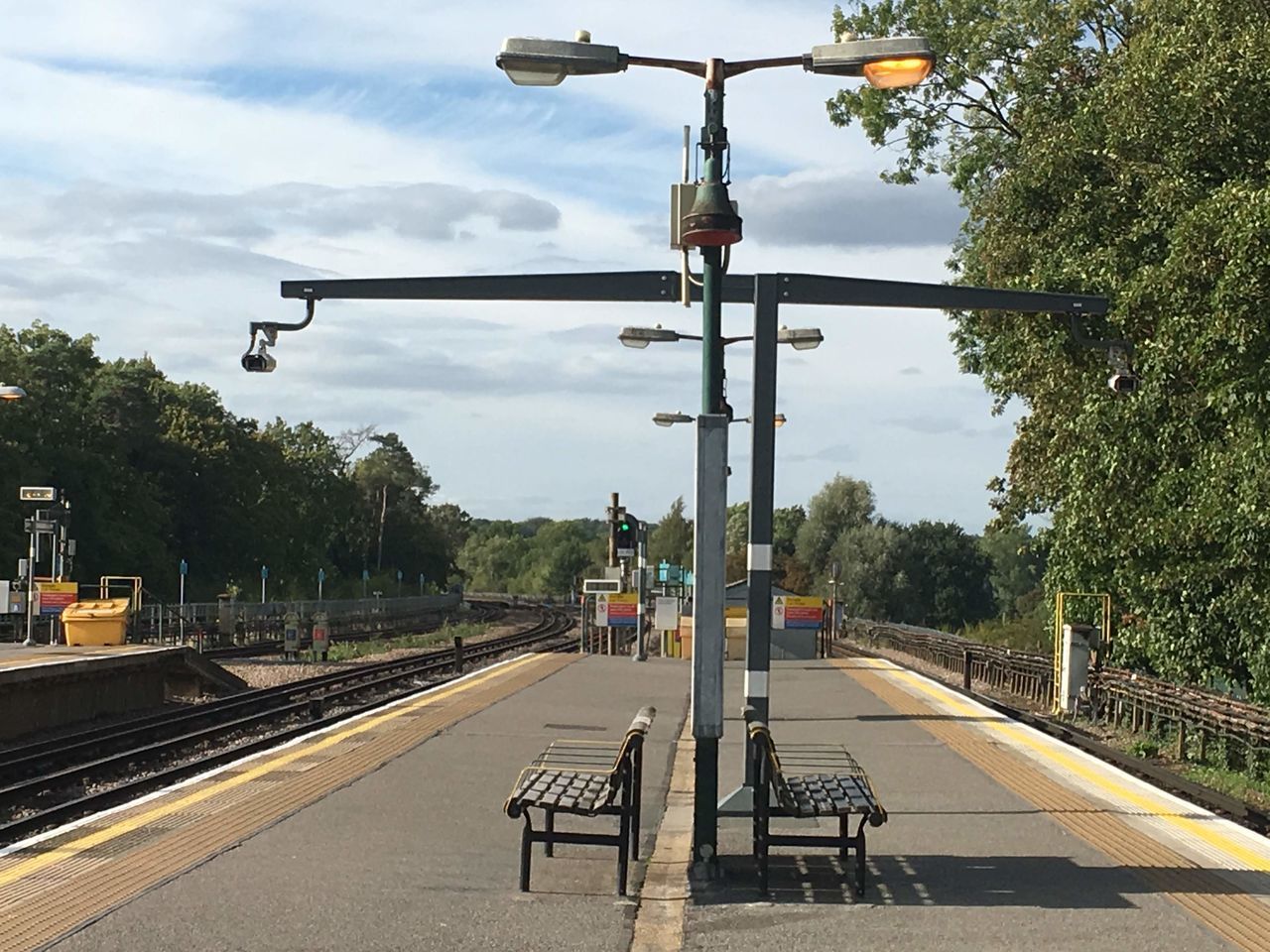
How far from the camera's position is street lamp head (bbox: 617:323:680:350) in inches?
909

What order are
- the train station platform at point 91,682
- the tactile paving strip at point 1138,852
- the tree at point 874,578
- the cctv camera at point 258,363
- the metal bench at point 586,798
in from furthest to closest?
the tree at point 874,578 → the train station platform at point 91,682 → the cctv camera at point 258,363 → the metal bench at point 586,798 → the tactile paving strip at point 1138,852

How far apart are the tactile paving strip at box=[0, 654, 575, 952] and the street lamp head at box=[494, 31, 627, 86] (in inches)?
188

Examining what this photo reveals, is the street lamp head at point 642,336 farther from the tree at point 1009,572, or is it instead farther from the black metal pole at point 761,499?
→ the tree at point 1009,572

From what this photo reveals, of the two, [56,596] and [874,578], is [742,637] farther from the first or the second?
[874,578]

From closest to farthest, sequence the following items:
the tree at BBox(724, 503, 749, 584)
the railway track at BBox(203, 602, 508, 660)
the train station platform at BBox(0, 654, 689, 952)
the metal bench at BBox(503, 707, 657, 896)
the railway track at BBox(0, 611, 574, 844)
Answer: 1. the train station platform at BBox(0, 654, 689, 952)
2. the metal bench at BBox(503, 707, 657, 896)
3. the railway track at BBox(0, 611, 574, 844)
4. the railway track at BBox(203, 602, 508, 660)
5. the tree at BBox(724, 503, 749, 584)

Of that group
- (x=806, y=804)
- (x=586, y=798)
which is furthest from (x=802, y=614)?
(x=586, y=798)

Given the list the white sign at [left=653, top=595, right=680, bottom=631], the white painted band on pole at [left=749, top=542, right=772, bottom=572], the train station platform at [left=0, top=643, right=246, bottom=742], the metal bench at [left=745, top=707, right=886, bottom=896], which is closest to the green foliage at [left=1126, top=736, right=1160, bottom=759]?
the white painted band on pole at [left=749, top=542, right=772, bottom=572]

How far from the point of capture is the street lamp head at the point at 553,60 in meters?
9.23

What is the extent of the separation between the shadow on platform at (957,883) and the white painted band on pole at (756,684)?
1625 millimetres

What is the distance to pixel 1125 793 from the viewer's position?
12344mm

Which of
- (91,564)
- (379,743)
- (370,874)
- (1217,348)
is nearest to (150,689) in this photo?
(379,743)

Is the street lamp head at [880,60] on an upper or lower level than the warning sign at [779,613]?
upper

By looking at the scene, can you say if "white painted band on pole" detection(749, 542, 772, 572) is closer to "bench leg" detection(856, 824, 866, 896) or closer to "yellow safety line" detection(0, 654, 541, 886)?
"bench leg" detection(856, 824, 866, 896)

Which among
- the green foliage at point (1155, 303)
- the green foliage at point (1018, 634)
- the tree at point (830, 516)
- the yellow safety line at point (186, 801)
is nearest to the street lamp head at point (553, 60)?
the yellow safety line at point (186, 801)
